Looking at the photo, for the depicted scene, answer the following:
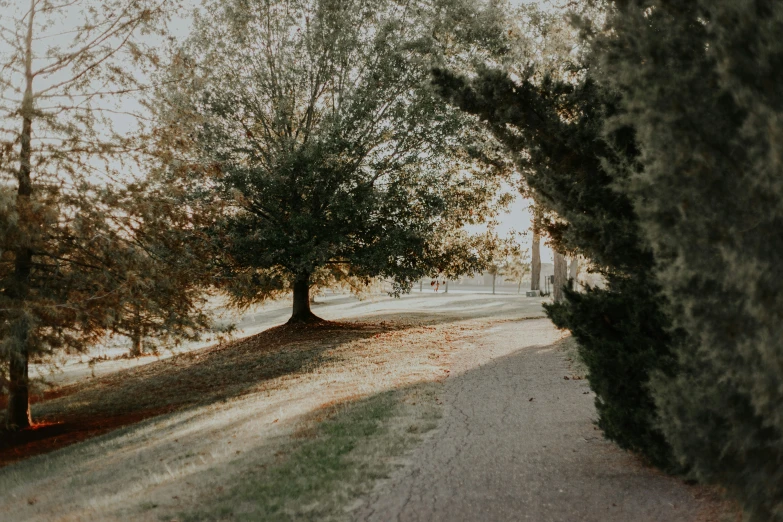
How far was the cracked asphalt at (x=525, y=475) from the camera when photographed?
15.6ft

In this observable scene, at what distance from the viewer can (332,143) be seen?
18016mm

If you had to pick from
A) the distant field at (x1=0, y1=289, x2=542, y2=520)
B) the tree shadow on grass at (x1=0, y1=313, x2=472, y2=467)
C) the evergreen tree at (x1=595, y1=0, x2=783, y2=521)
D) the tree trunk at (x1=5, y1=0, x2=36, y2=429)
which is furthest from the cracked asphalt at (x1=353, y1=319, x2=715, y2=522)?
the tree trunk at (x1=5, y1=0, x2=36, y2=429)

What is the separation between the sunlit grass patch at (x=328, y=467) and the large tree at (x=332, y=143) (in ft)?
32.3

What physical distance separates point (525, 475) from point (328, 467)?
188 centimetres

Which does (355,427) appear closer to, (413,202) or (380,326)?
(413,202)

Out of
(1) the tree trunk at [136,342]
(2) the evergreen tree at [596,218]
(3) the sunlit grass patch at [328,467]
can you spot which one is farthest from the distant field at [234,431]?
(2) the evergreen tree at [596,218]

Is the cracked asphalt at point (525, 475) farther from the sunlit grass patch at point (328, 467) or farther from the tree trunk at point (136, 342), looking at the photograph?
the tree trunk at point (136, 342)

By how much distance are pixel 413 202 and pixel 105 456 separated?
496 inches

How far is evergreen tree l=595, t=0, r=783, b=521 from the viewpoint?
2855 mm

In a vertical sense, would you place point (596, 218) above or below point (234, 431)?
above

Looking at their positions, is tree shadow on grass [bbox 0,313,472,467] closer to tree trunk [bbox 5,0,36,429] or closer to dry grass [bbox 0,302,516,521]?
dry grass [bbox 0,302,516,521]

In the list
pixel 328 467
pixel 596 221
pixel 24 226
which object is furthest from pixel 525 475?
pixel 24 226

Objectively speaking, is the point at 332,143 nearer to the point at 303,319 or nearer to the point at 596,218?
the point at 303,319

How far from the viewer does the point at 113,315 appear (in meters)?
11.2
